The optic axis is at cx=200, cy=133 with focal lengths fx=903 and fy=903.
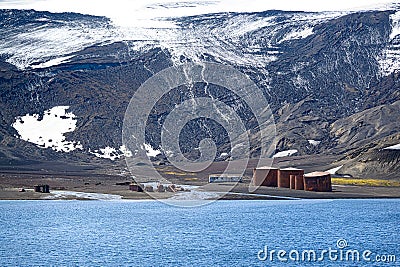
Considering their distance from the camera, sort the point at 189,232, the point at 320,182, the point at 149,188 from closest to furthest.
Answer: the point at 189,232
the point at 320,182
the point at 149,188

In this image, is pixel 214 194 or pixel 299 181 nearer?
pixel 214 194

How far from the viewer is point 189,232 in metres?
73.2

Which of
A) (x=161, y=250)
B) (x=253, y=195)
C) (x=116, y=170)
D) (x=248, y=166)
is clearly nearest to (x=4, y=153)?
(x=116, y=170)

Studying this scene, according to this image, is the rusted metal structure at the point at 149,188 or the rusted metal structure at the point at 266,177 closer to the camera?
the rusted metal structure at the point at 149,188

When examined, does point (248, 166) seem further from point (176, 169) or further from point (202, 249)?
point (202, 249)

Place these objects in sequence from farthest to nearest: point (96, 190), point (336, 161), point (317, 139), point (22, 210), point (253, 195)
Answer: point (317, 139), point (336, 161), point (96, 190), point (253, 195), point (22, 210)

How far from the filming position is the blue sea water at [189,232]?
5719 cm

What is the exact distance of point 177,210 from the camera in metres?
99.5

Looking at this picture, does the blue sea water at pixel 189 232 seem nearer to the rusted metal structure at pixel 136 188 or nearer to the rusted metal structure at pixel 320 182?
the rusted metal structure at pixel 320 182

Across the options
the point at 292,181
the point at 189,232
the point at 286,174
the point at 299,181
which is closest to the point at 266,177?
the point at 286,174

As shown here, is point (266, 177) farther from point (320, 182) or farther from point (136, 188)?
point (136, 188)

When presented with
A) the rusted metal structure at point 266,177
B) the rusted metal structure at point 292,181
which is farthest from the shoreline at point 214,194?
the rusted metal structure at point 266,177

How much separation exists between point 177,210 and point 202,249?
3772 cm

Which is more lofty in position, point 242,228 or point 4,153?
point 4,153
